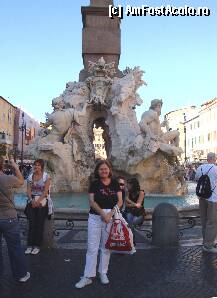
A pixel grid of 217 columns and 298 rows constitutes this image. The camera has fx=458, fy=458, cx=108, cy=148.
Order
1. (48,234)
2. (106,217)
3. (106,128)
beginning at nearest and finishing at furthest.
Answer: (106,217) < (48,234) < (106,128)

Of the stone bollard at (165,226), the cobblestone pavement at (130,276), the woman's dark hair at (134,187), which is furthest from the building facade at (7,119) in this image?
the cobblestone pavement at (130,276)

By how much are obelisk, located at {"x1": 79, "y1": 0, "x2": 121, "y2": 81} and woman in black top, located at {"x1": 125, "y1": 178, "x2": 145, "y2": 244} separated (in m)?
10.4

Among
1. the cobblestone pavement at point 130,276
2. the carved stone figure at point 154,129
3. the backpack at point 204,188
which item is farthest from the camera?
the carved stone figure at point 154,129

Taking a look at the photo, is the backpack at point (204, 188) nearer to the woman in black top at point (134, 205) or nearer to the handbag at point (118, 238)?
the woman in black top at point (134, 205)

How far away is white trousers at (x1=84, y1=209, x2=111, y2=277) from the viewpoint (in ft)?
16.9

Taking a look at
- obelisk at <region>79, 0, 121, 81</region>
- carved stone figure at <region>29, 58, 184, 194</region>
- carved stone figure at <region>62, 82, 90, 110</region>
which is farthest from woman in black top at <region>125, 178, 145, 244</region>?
obelisk at <region>79, 0, 121, 81</region>

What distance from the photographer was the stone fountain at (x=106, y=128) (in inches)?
591

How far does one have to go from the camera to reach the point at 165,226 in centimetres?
732

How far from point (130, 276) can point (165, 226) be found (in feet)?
6.40

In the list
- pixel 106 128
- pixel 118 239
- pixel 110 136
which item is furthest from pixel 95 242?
pixel 106 128

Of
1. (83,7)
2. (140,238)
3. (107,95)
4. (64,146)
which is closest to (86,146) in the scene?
(64,146)

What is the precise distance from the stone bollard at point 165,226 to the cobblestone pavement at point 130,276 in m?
0.28

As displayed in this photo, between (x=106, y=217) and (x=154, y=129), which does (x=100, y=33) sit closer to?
(x=154, y=129)

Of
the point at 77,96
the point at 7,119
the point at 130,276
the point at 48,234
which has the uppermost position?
the point at 7,119
